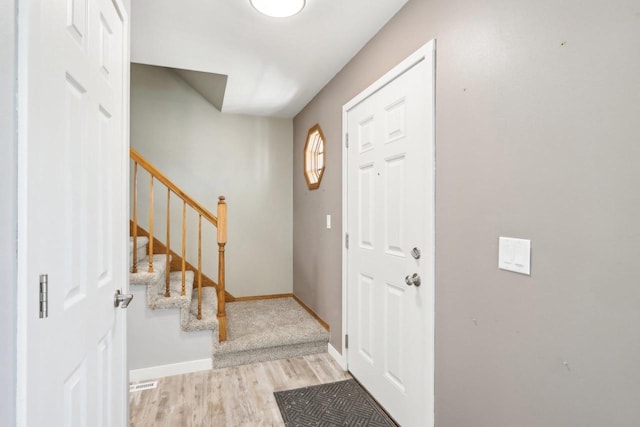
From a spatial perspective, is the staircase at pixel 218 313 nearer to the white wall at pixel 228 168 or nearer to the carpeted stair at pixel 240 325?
the carpeted stair at pixel 240 325

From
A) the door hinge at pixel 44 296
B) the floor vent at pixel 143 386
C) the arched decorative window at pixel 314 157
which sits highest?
the arched decorative window at pixel 314 157

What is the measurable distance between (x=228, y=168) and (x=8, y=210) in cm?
331

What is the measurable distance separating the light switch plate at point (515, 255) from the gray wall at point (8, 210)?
1376 mm

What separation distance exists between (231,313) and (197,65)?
234cm

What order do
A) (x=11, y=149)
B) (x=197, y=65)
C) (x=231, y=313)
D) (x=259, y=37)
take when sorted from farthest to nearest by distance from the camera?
1. (x=231, y=313)
2. (x=197, y=65)
3. (x=259, y=37)
4. (x=11, y=149)

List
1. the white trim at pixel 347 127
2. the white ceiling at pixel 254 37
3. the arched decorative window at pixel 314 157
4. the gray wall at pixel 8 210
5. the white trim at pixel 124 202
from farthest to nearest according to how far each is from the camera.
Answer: the arched decorative window at pixel 314 157 < the white ceiling at pixel 254 37 < the white trim at pixel 347 127 < the white trim at pixel 124 202 < the gray wall at pixel 8 210

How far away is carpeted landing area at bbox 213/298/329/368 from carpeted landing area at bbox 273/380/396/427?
1.62 feet

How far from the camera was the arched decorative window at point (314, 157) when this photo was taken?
9.97ft

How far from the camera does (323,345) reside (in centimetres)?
279

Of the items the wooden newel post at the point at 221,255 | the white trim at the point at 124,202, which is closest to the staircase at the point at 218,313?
the wooden newel post at the point at 221,255

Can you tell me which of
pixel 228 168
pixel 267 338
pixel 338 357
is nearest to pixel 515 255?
pixel 338 357

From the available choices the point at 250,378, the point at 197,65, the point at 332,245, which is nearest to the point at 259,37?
the point at 197,65

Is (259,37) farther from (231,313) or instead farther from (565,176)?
(231,313)

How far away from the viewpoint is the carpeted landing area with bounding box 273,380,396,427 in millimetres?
1881
